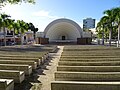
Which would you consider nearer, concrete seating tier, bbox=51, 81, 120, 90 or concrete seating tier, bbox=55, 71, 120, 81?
concrete seating tier, bbox=51, 81, 120, 90

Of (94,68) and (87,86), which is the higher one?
(94,68)

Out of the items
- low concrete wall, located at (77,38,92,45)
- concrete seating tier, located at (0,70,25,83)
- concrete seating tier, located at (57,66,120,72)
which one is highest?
low concrete wall, located at (77,38,92,45)

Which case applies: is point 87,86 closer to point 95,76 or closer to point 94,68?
point 95,76

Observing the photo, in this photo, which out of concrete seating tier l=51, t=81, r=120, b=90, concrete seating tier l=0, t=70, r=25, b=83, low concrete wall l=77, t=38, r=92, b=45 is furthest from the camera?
low concrete wall l=77, t=38, r=92, b=45

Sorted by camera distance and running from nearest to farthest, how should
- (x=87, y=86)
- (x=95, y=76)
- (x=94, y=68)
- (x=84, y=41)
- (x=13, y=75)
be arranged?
(x=87, y=86) → (x=95, y=76) → (x=13, y=75) → (x=94, y=68) → (x=84, y=41)

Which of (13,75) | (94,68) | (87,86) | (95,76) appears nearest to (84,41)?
(94,68)

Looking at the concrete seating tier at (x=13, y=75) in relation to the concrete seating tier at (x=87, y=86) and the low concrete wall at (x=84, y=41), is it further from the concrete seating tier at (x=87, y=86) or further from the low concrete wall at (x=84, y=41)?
the low concrete wall at (x=84, y=41)

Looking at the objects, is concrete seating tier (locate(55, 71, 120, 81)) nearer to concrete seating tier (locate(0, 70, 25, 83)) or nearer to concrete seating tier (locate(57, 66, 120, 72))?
concrete seating tier (locate(57, 66, 120, 72))

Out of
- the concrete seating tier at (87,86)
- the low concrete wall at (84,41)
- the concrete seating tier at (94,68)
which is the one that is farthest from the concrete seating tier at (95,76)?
the low concrete wall at (84,41)

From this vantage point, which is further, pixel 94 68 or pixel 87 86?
pixel 94 68

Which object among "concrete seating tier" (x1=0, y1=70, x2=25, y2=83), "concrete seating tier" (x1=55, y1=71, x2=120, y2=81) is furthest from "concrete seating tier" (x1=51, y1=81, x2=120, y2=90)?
"concrete seating tier" (x1=0, y1=70, x2=25, y2=83)

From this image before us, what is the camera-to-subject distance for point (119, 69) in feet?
35.4

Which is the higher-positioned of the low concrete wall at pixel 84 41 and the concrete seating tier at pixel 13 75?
the low concrete wall at pixel 84 41

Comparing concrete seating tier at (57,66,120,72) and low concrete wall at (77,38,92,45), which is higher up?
low concrete wall at (77,38,92,45)
